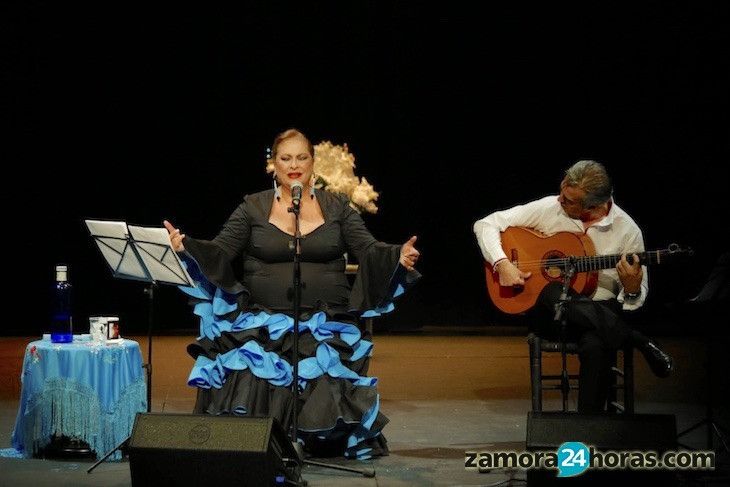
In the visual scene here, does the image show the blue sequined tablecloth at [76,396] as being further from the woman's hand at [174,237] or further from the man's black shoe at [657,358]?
the man's black shoe at [657,358]

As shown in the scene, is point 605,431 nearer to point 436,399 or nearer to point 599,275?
point 599,275

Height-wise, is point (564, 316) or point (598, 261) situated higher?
point (598, 261)

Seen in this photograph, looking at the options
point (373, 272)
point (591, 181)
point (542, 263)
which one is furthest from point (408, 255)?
point (591, 181)

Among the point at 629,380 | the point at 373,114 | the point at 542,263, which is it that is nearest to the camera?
the point at 629,380

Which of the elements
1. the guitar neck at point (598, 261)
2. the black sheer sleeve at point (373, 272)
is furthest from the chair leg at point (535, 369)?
the black sheer sleeve at point (373, 272)

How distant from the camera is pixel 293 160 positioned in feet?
15.5

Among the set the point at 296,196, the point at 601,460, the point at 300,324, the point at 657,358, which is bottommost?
the point at 601,460

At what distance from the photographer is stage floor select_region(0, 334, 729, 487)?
4.40 meters

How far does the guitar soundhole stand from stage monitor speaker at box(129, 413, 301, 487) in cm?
177

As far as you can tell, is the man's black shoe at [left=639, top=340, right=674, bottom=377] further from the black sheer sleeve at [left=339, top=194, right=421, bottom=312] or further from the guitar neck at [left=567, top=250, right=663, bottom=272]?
the black sheer sleeve at [left=339, top=194, right=421, bottom=312]

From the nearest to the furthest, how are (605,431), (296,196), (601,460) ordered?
(601,460)
(605,431)
(296,196)

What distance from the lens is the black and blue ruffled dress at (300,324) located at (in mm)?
4625

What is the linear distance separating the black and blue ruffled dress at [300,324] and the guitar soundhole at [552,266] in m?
0.64

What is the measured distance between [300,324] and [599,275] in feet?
4.63
